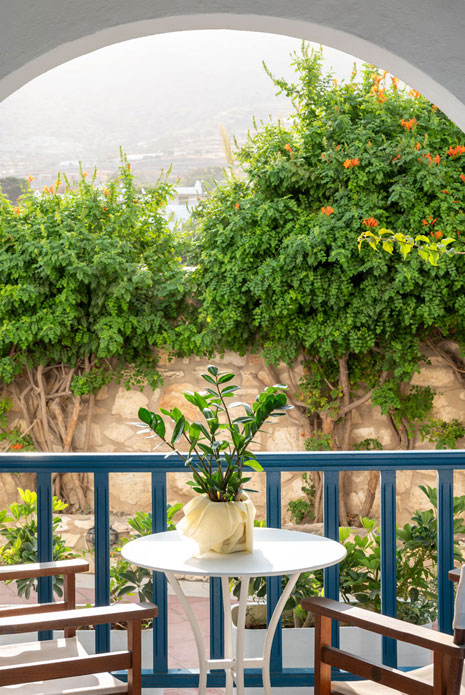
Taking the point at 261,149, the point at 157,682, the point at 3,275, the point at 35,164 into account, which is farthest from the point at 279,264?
the point at 35,164

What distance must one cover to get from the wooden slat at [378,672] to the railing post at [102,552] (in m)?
0.71

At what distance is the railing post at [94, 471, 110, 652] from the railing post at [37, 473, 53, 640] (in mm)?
133

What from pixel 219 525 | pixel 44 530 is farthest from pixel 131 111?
pixel 219 525

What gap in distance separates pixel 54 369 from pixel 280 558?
3.54 metres

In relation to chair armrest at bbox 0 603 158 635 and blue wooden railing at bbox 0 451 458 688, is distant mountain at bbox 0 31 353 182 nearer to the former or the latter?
blue wooden railing at bbox 0 451 458 688

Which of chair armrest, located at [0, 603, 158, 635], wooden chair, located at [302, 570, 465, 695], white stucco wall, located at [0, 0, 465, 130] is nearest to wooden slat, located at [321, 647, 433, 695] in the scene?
wooden chair, located at [302, 570, 465, 695]

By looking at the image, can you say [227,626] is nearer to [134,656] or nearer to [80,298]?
[134,656]

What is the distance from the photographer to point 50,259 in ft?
14.7

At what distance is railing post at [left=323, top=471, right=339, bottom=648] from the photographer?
1.88 metres

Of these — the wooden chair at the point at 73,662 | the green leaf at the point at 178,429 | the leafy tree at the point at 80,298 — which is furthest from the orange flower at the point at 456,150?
the wooden chair at the point at 73,662

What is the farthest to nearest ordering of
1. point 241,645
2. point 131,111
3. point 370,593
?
point 131,111, point 370,593, point 241,645

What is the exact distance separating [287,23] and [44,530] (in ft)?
4.79

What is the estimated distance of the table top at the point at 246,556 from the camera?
4.68 ft

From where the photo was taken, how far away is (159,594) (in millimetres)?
1901
